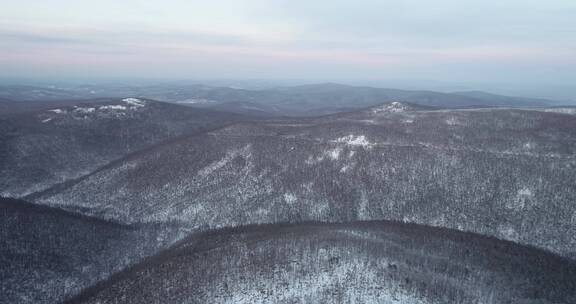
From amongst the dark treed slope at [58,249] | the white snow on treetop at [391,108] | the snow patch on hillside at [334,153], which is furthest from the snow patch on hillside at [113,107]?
the white snow on treetop at [391,108]

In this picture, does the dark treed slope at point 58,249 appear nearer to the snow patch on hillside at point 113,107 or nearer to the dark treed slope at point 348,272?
the dark treed slope at point 348,272

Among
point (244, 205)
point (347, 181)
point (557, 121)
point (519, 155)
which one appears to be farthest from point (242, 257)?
point (557, 121)

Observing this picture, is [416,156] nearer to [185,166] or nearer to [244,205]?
[244,205]

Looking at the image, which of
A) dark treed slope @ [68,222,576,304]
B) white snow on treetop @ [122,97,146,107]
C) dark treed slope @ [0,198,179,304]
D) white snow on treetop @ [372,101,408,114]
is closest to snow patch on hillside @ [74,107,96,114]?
white snow on treetop @ [122,97,146,107]

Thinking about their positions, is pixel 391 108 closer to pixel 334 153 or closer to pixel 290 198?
pixel 334 153

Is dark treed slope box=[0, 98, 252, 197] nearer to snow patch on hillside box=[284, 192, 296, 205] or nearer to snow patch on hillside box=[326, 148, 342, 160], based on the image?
snow patch on hillside box=[284, 192, 296, 205]
